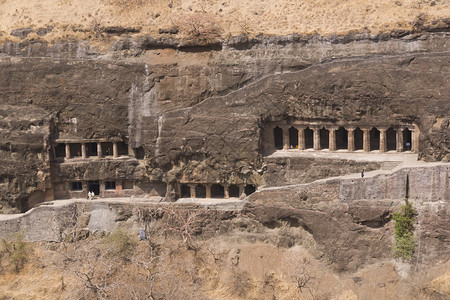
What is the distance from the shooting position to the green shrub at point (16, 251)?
36250 mm

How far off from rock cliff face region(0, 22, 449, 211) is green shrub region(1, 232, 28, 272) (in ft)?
8.23

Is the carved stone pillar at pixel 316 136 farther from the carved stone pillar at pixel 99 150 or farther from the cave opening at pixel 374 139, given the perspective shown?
the carved stone pillar at pixel 99 150

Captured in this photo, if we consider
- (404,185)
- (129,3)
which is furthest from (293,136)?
(129,3)

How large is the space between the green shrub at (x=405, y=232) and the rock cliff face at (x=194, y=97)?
3613mm

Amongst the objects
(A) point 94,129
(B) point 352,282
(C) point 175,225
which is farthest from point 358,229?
(A) point 94,129

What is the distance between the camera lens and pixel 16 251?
3662 centimetres

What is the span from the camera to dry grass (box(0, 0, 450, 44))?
38.8 meters

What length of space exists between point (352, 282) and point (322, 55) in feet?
43.1

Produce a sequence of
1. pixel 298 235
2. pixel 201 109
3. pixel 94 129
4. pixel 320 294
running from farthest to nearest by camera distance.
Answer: pixel 94 129 → pixel 201 109 → pixel 298 235 → pixel 320 294

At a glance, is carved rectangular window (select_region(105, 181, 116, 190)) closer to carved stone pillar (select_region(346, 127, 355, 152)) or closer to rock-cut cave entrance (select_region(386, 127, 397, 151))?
carved stone pillar (select_region(346, 127, 355, 152))

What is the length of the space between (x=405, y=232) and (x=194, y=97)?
48.0 ft

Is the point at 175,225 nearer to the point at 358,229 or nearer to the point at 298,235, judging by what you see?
the point at 298,235

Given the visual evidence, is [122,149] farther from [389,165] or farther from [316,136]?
[389,165]

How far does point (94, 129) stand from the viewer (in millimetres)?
39875
